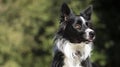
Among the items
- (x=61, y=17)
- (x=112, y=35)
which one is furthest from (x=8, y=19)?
(x=61, y=17)

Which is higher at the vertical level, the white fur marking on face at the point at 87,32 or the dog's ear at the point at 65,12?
the dog's ear at the point at 65,12

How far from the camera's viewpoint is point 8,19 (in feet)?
74.9

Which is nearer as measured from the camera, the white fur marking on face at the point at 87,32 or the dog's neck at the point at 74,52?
the white fur marking on face at the point at 87,32

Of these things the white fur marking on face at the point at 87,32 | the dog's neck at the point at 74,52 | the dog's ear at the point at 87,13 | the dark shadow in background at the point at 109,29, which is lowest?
the dark shadow in background at the point at 109,29

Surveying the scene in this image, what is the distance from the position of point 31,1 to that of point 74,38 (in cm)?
1249

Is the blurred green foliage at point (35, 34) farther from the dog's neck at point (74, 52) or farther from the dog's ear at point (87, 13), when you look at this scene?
the dog's neck at point (74, 52)

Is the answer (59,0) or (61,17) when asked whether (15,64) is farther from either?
(61,17)

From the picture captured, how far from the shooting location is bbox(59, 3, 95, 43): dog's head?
33.0ft

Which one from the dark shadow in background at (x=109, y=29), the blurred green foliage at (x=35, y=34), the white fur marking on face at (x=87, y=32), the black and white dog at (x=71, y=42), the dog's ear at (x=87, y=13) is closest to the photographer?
the white fur marking on face at (x=87, y=32)

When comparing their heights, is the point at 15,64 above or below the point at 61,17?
below

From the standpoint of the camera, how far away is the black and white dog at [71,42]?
396 inches

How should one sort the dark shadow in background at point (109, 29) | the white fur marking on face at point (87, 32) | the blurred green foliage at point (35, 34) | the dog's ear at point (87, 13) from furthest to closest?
the dark shadow in background at point (109, 29) < the blurred green foliage at point (35, 34) < the dog's ear at point (87, 13) < the white fur marking on face at point (87, 32)

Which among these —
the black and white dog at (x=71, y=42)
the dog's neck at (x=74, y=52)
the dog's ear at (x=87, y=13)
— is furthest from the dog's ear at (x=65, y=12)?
the dog's neck at (x=74, y=52)

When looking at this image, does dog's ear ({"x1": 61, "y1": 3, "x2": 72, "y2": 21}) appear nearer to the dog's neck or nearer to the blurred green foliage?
the dog's neck
